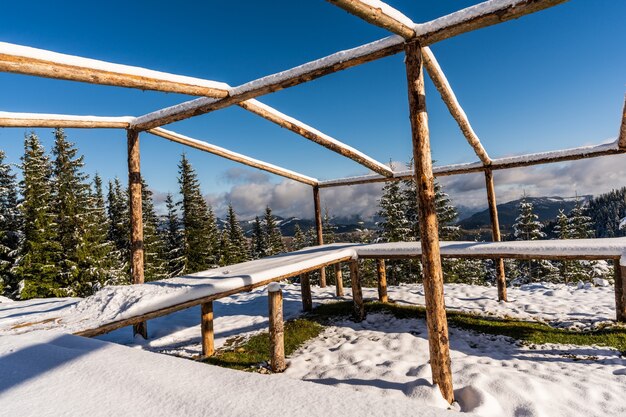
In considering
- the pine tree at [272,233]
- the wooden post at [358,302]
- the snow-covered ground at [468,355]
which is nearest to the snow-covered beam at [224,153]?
the wooden post at [358,302]

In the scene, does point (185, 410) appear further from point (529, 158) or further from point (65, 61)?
point (529, 158)

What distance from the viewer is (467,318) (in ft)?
23.8

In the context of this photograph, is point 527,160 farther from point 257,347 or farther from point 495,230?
point 257,347

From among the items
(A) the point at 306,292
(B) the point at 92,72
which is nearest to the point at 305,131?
(B) the point at 92,72

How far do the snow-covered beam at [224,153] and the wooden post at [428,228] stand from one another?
451 centimetres

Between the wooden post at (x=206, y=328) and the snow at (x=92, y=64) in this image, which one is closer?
the snow at (x=92, y=64)

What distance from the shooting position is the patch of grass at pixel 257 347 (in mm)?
5613

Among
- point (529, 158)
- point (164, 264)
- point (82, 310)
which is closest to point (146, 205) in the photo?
point (164, 264)

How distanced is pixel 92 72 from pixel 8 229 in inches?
985

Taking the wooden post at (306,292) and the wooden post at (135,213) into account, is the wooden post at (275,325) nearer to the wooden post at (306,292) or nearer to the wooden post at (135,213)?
the wooden post at (135,213)

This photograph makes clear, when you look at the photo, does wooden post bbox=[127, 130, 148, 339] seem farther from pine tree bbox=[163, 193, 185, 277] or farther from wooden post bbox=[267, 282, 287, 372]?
pine tree bbox=[163, 193, 185, 277]

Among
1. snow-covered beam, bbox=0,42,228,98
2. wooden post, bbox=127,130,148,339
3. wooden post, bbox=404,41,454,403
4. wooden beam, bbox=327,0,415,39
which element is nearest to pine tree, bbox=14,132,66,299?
wooden post, bbox=127,130,148,339

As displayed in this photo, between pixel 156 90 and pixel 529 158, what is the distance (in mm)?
8054

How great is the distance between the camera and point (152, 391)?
167 centimetres
